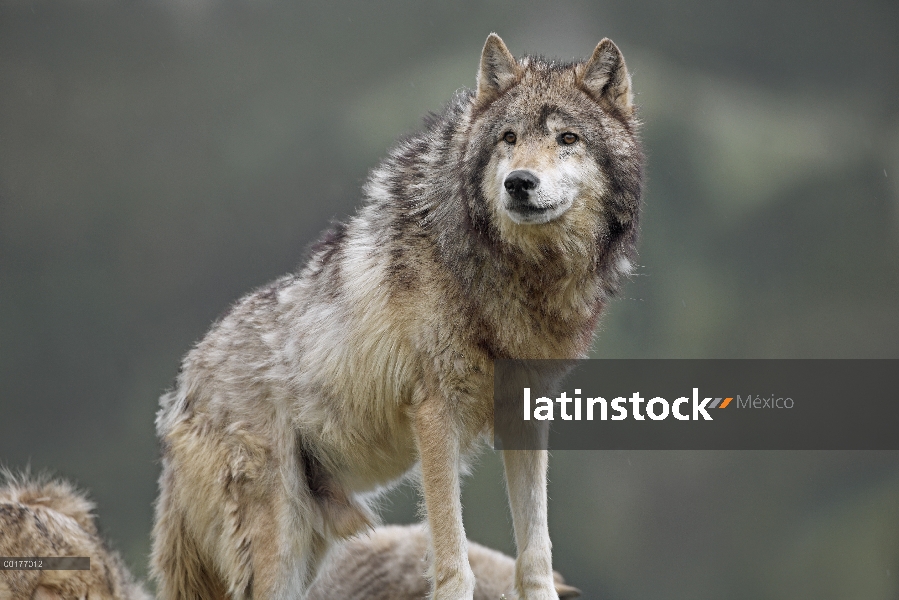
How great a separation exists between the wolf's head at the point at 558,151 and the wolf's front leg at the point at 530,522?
0.90m

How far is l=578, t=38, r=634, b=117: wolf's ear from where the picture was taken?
362 cm

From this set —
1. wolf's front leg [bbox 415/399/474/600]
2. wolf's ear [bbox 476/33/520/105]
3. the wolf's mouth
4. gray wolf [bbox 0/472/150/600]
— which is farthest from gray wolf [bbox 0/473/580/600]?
wolf's ear [bbox 476/33/520/105]

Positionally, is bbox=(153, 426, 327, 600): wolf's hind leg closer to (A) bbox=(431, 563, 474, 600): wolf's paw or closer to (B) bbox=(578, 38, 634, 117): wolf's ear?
(A) bbox=(431, 563, 474, 600): wolf's paw

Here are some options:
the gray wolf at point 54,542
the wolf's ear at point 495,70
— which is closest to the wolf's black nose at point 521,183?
the wolf's ear at point 495,70

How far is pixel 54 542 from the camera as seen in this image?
3.72 m

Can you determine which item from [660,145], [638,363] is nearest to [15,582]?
[638,363]

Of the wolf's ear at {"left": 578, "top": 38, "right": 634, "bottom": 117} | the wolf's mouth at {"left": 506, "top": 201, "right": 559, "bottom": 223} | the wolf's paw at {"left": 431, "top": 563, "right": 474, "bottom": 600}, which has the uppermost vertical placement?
the wolf's ear at {"left": 578, "top": 38, "right": 634, "bottom": 117}

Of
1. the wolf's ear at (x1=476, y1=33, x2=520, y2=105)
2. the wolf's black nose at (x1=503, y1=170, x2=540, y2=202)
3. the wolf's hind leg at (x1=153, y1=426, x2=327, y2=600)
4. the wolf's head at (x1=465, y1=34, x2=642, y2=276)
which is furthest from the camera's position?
the wolf's hind leg at (x1=153, y1=426, x2=327, y2=600)

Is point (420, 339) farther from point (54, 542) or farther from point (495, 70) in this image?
point (54, 542)

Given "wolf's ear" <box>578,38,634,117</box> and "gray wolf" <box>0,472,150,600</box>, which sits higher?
"wolf's ear" <box>578,38,634,117</box>

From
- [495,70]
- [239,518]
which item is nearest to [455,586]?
[239,518]

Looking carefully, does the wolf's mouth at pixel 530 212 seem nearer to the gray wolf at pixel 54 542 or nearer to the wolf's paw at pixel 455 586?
the wolf's paw at pixel 455 586

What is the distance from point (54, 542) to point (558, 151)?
2.51 meters

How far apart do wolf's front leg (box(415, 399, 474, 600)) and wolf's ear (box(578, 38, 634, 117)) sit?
1.36 m
